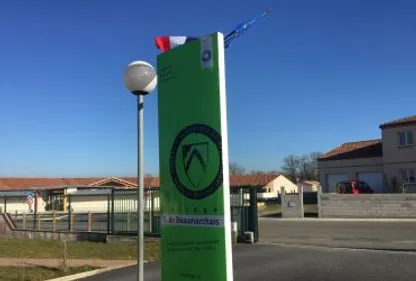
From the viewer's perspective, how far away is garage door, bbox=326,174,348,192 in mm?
50312

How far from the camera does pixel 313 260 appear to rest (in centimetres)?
1358

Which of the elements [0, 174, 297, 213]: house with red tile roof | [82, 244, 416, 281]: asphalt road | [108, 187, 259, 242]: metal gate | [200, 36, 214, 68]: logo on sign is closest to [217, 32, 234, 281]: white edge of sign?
[200, 36, 214, 68]: logo on sign

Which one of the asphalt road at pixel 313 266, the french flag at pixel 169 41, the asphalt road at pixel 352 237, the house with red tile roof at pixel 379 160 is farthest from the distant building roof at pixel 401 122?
the french flag at pixel 169 41

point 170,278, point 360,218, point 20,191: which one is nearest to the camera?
point 170,278

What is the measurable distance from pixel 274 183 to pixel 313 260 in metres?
84.9

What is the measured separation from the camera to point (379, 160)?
156 feet

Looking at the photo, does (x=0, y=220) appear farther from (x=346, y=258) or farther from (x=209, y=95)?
(x=209, y=95)

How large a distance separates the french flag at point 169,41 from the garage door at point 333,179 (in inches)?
1762

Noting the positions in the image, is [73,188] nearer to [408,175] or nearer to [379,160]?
[379,160]

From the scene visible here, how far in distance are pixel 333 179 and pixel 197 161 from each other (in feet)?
152

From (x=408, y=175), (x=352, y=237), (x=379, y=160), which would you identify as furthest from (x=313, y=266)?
(x=379, y=160)

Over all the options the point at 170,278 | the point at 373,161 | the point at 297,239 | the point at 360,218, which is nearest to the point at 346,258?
the point at 297,239

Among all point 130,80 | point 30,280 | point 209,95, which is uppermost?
point 130,80

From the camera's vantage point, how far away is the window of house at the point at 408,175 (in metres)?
43.4
